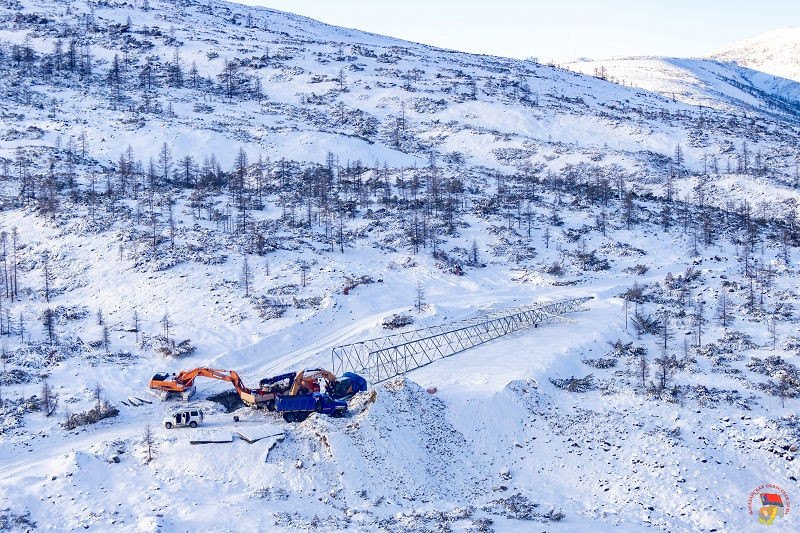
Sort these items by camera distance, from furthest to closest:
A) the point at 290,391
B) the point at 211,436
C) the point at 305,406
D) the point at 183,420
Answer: the point at 290,391
the point at 305,406
the point at 183,420
the point at 211,436

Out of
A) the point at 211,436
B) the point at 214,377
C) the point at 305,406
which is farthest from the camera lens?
the point at 214,377

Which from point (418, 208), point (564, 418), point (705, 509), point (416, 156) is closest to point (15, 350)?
point (564, 418)

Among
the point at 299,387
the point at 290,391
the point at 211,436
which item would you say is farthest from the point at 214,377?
the point at 211,436

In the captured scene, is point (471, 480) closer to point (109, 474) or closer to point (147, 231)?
point (109, 474)

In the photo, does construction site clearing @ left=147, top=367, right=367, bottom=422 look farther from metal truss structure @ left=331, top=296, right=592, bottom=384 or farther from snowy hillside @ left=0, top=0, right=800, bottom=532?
metal truss structure @ left=331, top=296, right=592, bottom=384

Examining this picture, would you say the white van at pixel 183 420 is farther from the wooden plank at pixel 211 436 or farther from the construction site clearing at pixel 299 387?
the wooden plank at pixel 211 436

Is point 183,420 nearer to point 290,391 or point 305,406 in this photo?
point 290,391

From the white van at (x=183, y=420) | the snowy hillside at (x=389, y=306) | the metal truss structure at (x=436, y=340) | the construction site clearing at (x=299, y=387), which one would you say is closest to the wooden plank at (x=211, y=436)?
the construction site clearing at (x=299, y=387)
